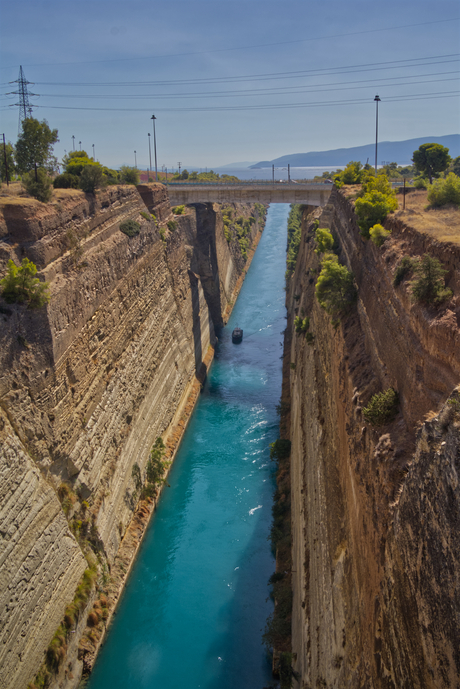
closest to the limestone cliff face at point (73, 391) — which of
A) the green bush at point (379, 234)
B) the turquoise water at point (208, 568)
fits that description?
the turquoise water at point (208, 568)

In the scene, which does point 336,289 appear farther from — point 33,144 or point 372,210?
point 33,144

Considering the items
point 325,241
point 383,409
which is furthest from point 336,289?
point 383,409

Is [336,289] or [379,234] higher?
[379,234]

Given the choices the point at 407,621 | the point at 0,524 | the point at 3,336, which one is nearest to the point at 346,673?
the point at 407,621

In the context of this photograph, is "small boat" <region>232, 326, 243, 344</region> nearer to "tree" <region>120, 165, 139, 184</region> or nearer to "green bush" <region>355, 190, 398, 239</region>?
"tree" <region>120, 165, 139, 184</region>

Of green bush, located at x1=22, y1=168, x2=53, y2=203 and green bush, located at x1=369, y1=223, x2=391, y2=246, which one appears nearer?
green bush, located at x1=369, y1=223, x2=391, y2=246

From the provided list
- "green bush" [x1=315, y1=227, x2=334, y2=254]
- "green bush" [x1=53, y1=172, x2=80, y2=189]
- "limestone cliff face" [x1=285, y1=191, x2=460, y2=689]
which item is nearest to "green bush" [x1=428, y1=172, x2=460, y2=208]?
"limestone cliff face" [x1=285, y1=191, x2=460, y2=689]

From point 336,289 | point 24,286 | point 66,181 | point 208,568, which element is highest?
point 66,181
